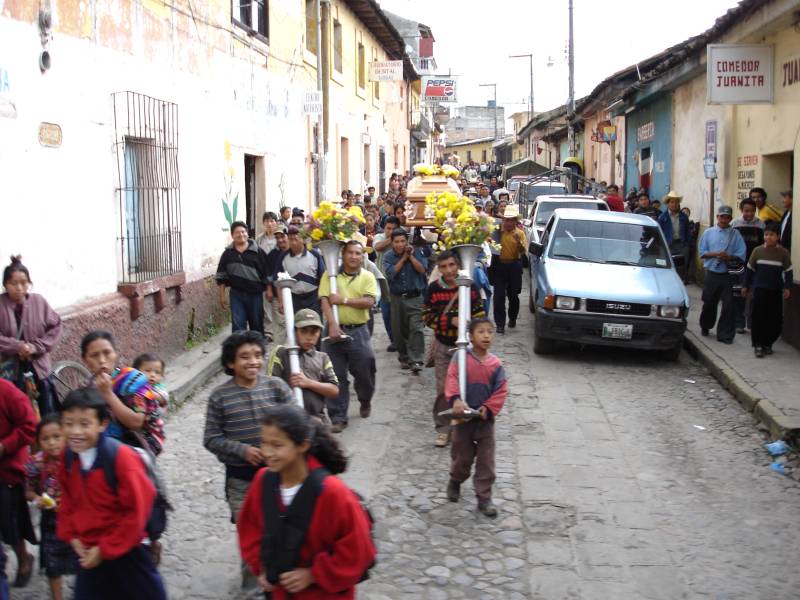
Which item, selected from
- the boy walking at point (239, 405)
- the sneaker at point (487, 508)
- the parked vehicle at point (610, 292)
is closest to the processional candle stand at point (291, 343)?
the boy walking at point (239, 405)

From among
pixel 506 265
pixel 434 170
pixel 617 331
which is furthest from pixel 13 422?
pixel 434 170

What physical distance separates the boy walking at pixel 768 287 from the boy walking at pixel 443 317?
13.7 ft

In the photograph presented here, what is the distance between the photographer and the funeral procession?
4.62 metres

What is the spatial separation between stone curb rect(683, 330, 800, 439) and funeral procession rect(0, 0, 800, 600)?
0.05 meters

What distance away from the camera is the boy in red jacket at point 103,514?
367cm

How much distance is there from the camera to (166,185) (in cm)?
1080

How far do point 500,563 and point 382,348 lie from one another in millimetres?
6827

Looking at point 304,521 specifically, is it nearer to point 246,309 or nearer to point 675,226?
point 246,309

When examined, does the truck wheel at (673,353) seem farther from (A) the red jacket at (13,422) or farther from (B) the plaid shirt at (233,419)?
(A) the red jacket at (13,422)

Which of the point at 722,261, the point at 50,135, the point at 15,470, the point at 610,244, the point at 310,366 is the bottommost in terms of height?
the point at 15,470

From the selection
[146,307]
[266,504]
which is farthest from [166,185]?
[266,504]

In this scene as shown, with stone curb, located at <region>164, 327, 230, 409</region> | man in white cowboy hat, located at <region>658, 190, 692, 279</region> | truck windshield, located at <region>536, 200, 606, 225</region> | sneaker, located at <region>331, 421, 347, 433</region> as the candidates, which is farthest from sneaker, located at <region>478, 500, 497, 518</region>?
truck windshield, located at <region>536, 200, 606, 225</region>

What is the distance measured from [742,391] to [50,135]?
6.93m

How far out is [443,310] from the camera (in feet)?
26.1
